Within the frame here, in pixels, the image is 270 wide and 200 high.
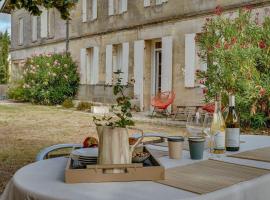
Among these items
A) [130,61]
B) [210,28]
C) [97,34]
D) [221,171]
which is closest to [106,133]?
[221,171]

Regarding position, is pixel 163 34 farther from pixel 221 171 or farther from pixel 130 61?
pixel 221 171

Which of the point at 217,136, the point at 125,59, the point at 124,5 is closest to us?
the point at 217,136

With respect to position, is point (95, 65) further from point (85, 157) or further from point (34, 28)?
point (85, 157)

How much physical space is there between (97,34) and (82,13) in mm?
1684

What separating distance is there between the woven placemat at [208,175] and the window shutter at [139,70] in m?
10.9

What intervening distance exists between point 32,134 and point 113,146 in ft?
23.6

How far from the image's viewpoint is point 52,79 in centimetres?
1641

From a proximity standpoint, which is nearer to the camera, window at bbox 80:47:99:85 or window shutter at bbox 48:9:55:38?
window at bbox 80:47:99:85

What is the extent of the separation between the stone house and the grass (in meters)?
2.33

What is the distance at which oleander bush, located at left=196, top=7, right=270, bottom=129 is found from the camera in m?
7.78

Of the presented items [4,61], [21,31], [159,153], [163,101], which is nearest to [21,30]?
[21,31]

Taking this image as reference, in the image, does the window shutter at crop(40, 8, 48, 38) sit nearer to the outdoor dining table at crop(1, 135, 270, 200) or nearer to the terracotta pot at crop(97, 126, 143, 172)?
the outdoor dining table at crop(1, 135, 270, 200)

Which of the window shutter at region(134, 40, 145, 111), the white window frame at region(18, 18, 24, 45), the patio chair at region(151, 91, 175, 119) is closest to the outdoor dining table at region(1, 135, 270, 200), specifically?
the patio chair at region(151, 91, 175, 119)

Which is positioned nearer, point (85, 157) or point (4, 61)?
point (85, 157)
